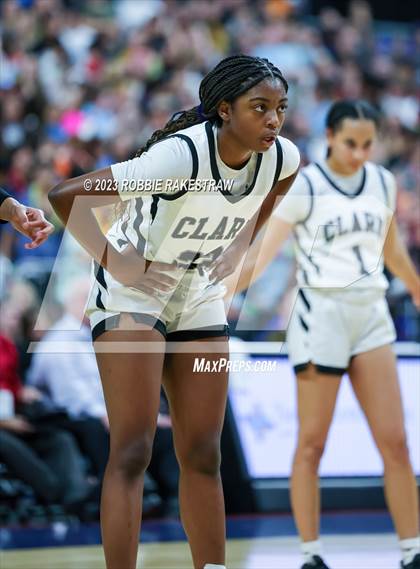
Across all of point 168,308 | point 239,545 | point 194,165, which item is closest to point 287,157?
point 194,165

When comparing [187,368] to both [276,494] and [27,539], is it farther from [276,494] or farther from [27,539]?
[276,494]

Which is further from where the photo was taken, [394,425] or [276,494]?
[276,494]

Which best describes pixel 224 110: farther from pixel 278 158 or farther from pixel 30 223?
pixel 30 223

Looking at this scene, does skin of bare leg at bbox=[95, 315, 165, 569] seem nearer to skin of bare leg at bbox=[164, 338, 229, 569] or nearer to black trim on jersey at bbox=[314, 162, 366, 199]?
skin of bare leg at bbox=[164, 338, 229, 569]

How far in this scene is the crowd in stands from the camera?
8227 millimetres

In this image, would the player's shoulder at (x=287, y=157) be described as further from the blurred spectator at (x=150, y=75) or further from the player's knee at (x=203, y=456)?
the blurred spectator at (x=150, y=75)

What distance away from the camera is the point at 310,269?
5879 millimetres

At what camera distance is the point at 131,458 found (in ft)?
13.2

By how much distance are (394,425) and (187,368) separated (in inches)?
66.8

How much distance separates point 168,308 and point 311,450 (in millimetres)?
A: 1736

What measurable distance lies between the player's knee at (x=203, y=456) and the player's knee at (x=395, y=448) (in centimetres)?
155

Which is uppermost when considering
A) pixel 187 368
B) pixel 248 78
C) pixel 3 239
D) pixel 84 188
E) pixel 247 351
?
pixel 3 239

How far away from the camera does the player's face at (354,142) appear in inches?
229

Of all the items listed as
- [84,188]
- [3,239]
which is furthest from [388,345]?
[3,239]
